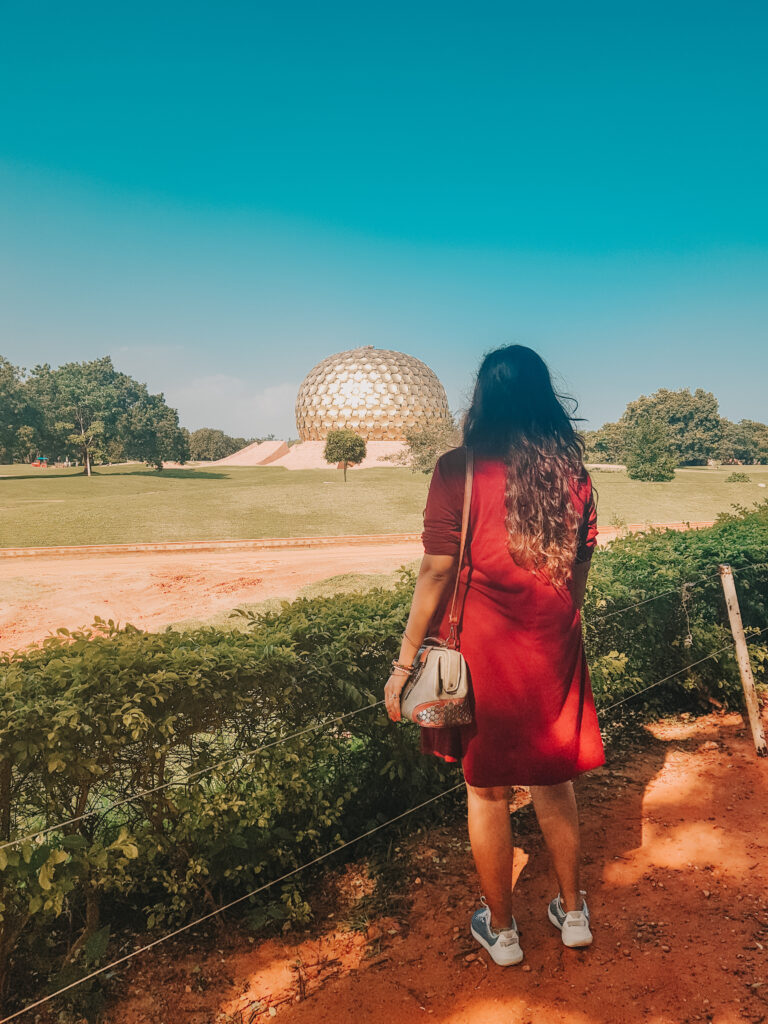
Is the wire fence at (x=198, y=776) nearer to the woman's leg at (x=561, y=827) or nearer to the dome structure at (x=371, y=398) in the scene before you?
the woman's leg at (x=561, y=827)

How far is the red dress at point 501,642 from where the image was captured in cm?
228

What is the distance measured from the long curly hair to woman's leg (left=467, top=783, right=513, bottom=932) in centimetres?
83

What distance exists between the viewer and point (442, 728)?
7.97 feet

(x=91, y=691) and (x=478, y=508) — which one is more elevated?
(x=478, y=508)

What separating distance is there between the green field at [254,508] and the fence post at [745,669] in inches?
357

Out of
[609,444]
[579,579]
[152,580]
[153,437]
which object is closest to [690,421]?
[609,444]

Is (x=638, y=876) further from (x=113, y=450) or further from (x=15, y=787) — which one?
(x=113, y=450)

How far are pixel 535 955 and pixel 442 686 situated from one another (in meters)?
1.21

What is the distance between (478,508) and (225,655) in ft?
4.37

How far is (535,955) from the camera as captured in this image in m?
2.51

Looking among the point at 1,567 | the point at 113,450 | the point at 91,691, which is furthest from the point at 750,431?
the point at 91,691

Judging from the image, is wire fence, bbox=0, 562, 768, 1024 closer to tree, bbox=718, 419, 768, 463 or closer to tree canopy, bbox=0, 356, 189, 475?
tree canopy, bbox=0, 356, 189, 475

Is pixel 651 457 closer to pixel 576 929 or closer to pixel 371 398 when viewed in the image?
pixel 371 398

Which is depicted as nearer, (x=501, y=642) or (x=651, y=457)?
(x=501, y=642)
